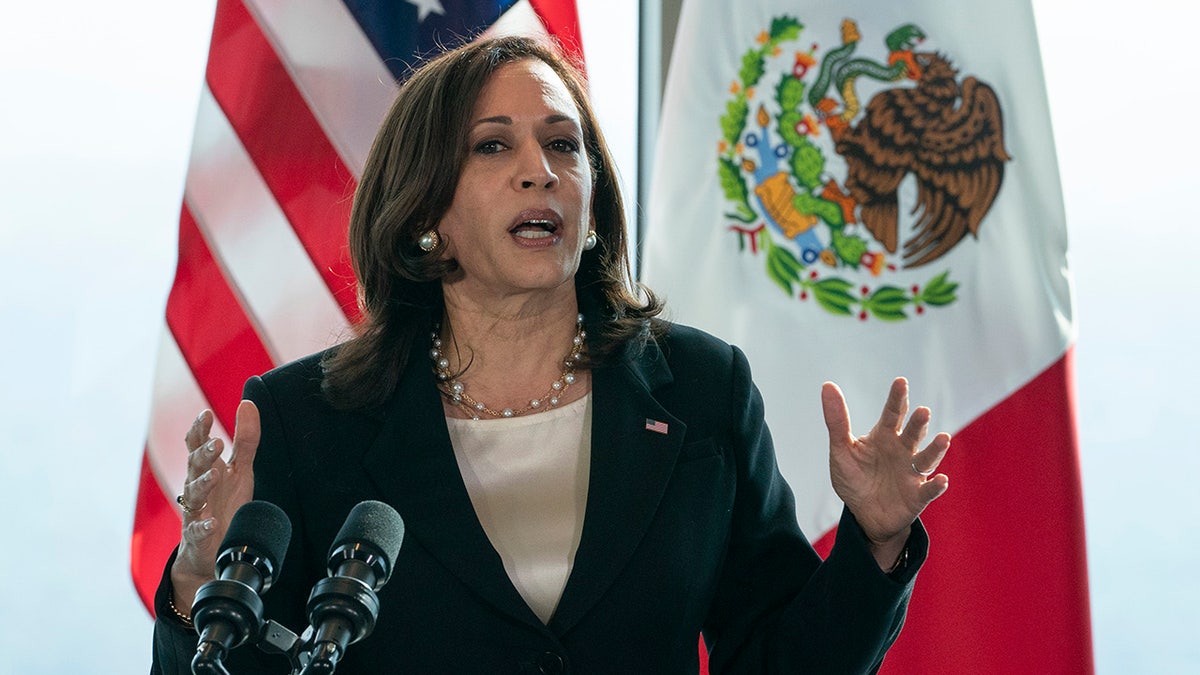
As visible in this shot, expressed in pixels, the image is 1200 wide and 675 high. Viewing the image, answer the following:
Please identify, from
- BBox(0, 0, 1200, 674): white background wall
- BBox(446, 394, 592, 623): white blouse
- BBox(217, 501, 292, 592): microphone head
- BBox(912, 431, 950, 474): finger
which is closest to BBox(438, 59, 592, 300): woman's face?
BBox(446, 394, 592, 623): white blouse

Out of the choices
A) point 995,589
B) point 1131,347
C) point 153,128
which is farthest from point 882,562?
point 153,128

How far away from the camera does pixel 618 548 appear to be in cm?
179

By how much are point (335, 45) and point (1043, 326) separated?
166 cm

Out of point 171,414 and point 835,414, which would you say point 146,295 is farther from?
point 835,414

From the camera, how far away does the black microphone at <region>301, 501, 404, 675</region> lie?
1037mm

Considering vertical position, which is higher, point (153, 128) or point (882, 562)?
point (153, 128)

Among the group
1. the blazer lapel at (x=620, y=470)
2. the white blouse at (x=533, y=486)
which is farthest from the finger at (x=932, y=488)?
the white blouse at (x=533, y=486)

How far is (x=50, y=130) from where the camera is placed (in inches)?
117

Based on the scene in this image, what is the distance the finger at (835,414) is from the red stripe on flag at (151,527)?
5.34 ft

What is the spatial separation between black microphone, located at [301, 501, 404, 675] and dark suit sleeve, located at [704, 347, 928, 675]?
802 millimetres

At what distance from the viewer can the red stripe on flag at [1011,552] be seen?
2693 millimetres

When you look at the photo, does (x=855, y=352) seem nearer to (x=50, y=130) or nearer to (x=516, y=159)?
(x=516, y=159)

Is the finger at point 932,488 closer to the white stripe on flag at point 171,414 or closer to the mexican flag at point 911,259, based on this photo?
the mexican flag at point 911,259

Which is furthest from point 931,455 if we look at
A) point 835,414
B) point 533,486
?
point 533,486
